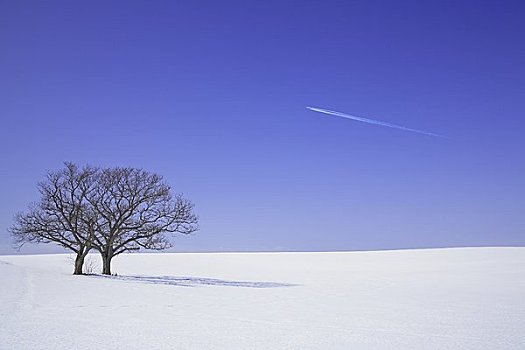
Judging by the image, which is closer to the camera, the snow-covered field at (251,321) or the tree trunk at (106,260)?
the snow-covered field at (251,321)

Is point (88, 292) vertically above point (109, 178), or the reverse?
point (109, 178)

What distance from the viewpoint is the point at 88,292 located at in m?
20.8

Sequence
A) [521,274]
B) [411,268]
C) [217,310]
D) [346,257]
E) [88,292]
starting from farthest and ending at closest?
1. [346,257]
2. [411,268]
3. [521,274]
4. [88,292]
5. [217,310]

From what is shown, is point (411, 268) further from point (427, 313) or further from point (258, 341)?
point (258, 341)

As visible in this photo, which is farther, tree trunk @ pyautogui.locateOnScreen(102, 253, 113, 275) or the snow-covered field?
tree trunk @ pyautogui.locateOnScreen(102, 253, 113, 275)

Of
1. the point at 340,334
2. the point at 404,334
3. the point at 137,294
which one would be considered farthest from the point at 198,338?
the point at 137,294

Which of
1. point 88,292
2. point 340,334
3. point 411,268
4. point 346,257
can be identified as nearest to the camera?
point 340,334

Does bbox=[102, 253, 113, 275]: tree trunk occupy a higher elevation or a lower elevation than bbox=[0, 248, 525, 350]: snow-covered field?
higher

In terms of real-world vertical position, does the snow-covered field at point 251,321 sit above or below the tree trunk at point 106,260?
below

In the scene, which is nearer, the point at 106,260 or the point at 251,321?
the point at 251,321

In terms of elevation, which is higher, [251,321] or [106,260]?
[106,260]

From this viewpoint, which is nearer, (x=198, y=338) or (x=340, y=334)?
(x=198, y=338)

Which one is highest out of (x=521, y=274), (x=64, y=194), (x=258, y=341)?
(x=64, y=194)

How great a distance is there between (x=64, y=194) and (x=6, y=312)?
21205 millimetres
